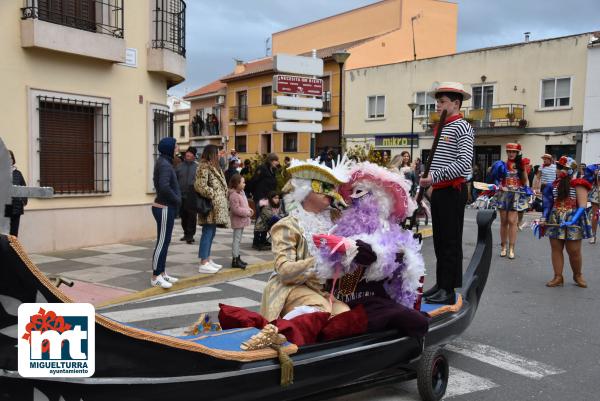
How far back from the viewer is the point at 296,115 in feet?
40.9

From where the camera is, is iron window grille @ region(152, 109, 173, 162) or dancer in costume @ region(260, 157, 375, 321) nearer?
dancer in costume @ region(260, 157, 375, 321)

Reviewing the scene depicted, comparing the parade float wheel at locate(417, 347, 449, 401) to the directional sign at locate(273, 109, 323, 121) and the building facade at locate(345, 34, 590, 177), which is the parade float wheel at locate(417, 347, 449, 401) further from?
the building facade at locate(345, 34, 590, 177)

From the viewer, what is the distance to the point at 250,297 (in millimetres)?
7547

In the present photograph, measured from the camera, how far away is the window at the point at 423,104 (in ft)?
106

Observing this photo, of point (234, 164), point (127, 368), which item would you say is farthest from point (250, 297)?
point (234, 164)

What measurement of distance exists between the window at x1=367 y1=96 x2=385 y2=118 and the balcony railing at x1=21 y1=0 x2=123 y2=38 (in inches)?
998

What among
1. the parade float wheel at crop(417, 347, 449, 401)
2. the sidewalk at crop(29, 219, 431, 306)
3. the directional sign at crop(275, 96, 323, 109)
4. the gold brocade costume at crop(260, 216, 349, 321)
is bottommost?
the sidewalk at crop(29, 219, 431, 306)

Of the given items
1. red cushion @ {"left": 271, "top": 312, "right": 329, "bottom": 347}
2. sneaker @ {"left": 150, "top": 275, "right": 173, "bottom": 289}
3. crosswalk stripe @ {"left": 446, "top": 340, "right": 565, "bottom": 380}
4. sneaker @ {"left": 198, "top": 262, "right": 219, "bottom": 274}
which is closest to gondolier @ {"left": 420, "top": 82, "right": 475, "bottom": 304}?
crosswalk stripe @ {"left": 446, "top": 340, "right": 565, "bottom": 380}

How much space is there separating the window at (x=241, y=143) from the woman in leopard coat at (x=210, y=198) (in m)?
35.1

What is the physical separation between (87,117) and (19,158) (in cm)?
171

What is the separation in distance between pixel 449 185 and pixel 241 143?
3941cm

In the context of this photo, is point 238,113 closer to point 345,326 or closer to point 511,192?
point 511,192

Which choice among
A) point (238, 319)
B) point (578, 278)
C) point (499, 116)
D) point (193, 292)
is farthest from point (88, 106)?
point (499, 116)

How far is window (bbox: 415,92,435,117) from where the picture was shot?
106ft
